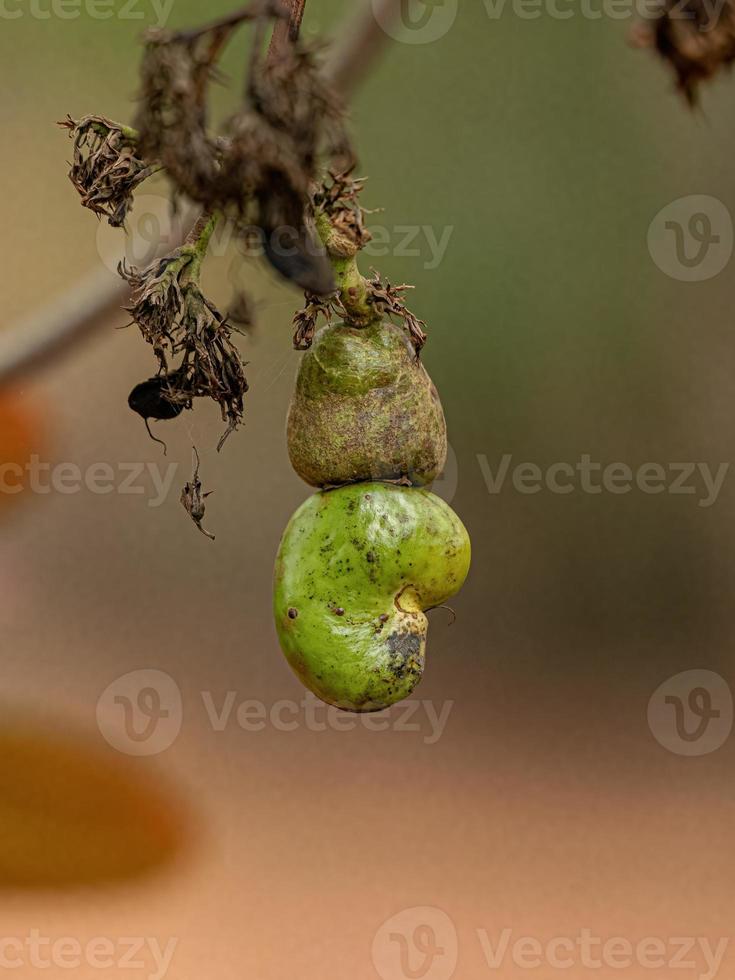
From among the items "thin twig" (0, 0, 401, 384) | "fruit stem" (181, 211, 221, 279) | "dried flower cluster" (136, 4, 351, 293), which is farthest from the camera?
"thin twig" (0, 0, 401, 384)

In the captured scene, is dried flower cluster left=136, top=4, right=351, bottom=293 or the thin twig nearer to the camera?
dried flower cluster left=136, top=4, right=351, bottom=293

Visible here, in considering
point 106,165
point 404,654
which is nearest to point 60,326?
point 106,165

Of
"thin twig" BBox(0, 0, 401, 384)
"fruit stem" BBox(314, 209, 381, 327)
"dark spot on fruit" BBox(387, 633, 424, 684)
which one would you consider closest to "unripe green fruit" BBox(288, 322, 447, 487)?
"fruit stem" BBox(314, 209, 381, 327)

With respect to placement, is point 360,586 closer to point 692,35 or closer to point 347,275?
point 347,275

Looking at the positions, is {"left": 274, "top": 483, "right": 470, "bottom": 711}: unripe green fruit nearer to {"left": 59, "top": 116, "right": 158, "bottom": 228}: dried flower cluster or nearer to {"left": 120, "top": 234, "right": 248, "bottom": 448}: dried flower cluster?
{"left": 120, "top": 234, "right": 248, "bottom": 448}: dried flower cluster

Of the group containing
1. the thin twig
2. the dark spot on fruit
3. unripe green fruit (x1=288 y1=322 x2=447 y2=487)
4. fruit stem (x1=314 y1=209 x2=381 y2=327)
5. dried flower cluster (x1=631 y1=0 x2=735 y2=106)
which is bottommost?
the dark spot on fruit

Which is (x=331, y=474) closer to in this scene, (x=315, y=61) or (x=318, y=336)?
(x=318, y=336)
